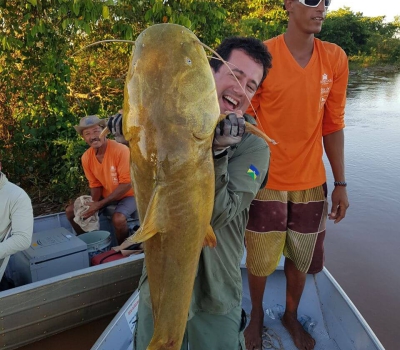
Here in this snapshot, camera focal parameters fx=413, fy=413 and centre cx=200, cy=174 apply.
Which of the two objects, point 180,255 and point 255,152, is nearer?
point 180,255

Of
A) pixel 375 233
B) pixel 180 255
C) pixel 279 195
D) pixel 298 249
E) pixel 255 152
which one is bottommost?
pixel 375 233

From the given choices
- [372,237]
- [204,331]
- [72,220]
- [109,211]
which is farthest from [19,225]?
[372,237]

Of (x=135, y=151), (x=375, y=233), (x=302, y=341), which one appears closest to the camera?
(x=135, y=151)

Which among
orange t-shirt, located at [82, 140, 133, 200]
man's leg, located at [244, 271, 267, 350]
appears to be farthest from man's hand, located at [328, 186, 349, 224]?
orange t-shirt, located at [82, 140, 133, 200]

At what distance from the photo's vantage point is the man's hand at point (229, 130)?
1.26 meters

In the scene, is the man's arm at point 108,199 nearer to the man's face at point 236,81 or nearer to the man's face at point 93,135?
the man's face at point 93,135

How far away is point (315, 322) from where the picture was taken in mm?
3281

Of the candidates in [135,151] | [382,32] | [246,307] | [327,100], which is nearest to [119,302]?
[246,307]

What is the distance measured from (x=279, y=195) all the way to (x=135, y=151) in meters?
1.73

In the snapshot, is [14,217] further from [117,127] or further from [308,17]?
[308,17]

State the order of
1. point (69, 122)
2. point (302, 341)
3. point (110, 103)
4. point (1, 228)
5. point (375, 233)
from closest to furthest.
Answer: point (302, 341) < point (1, 228) < point (375, 233) < point (69, 122) < point (110, 103)

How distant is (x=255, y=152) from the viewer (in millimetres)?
1759

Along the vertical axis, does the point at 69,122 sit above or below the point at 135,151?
below

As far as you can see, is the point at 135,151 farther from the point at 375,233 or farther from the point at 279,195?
the point at 375,233
